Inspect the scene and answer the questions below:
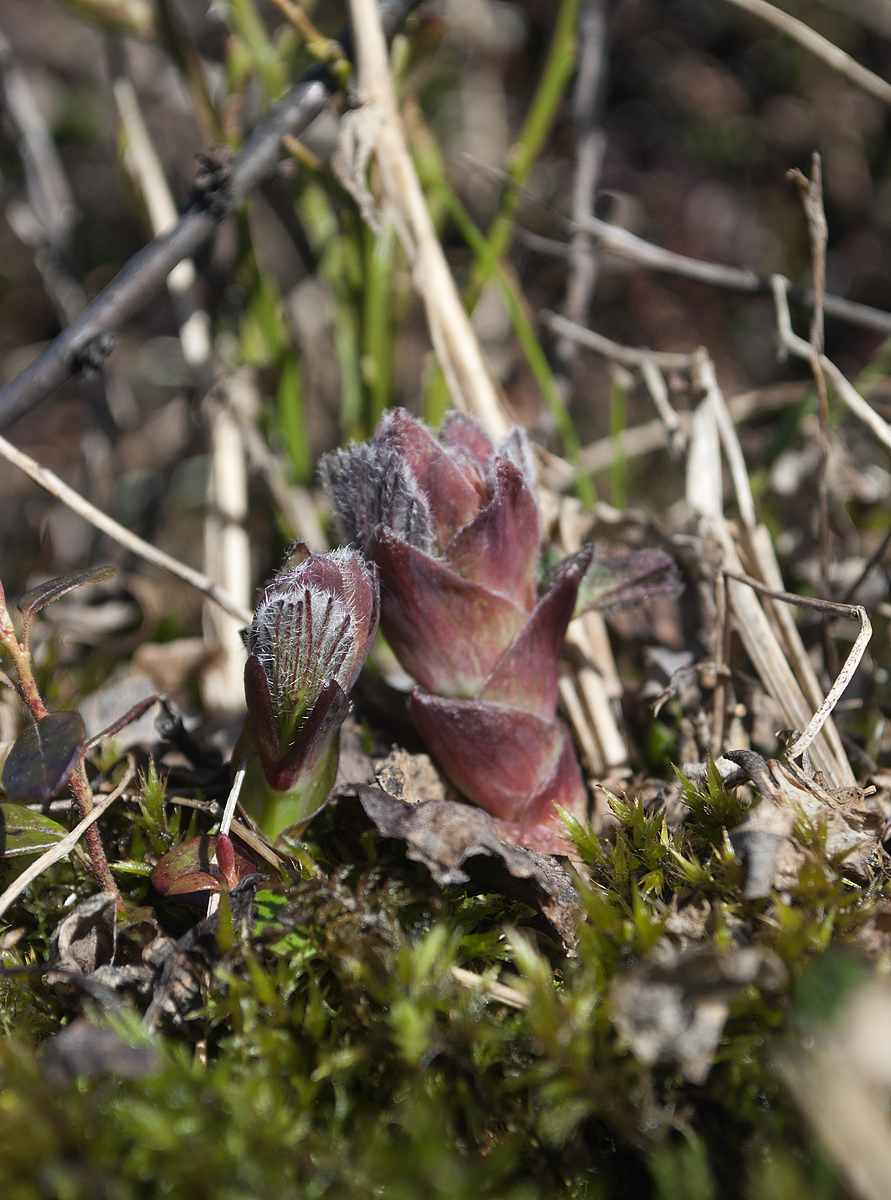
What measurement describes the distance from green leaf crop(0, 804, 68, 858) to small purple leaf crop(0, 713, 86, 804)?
179 mm

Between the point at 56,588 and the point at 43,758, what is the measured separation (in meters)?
0.28

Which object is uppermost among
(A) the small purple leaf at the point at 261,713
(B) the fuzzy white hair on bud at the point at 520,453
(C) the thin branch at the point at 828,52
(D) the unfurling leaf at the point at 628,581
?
(C) the thin branch at the point at 828,52

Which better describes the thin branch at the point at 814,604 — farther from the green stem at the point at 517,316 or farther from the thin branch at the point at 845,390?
the green stem at the point at 517,316

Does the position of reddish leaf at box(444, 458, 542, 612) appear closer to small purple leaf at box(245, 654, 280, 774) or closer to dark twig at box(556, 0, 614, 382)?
small purple leaf at box(245, 654, 280, 774)

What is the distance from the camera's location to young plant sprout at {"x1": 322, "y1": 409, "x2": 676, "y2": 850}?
1206mm

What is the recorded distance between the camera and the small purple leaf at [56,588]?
44.7 inches

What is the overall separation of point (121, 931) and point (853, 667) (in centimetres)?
112

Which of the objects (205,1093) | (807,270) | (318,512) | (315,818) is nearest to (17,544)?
(318,512)

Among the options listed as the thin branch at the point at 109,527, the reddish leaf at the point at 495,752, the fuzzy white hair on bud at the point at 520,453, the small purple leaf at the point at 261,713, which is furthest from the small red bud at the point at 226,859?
the fuzzy white hair on bud at the point at 520,453

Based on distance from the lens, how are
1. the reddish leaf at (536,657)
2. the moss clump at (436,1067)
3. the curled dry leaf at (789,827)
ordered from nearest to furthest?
the moss clump at (436,1067) < the curled dry leaf at (789,827) < the reddish leaf at (536,657)

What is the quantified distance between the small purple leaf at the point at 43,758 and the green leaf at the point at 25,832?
0.18 metres

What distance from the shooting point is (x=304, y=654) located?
1.11 m

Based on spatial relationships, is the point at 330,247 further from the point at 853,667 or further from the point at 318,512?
the point at 853,667

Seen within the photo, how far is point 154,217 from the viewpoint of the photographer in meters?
2.14
